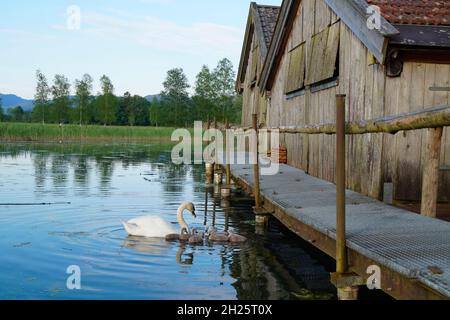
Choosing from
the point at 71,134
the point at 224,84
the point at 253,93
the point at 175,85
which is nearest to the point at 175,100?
the point at 175,85

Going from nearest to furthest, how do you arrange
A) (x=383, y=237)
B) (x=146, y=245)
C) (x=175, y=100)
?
(x=383, y=237), (x=146, y=245), (x=175, y=100)

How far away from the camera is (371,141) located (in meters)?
10.5

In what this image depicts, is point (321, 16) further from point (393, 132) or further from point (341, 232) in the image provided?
point (341, 232)

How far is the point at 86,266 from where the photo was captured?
8.40 meters

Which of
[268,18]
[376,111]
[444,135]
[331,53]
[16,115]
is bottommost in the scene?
[444,135]

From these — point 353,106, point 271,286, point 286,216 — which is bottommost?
point 271,286

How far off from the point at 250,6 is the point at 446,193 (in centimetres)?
2008

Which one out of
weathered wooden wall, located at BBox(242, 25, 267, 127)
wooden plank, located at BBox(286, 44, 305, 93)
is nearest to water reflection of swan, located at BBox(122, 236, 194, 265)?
wooden plank, located at BBox(286, 44, 305, 93)

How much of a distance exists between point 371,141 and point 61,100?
86.8 meters

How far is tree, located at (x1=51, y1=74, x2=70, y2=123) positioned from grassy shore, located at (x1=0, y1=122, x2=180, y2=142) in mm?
33712

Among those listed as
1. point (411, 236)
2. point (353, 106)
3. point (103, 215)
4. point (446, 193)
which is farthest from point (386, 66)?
point (103, 215)

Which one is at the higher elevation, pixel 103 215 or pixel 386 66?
pixel 386 66

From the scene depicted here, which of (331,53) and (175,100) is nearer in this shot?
(331,53)

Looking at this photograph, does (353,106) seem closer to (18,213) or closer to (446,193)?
(446,193)
